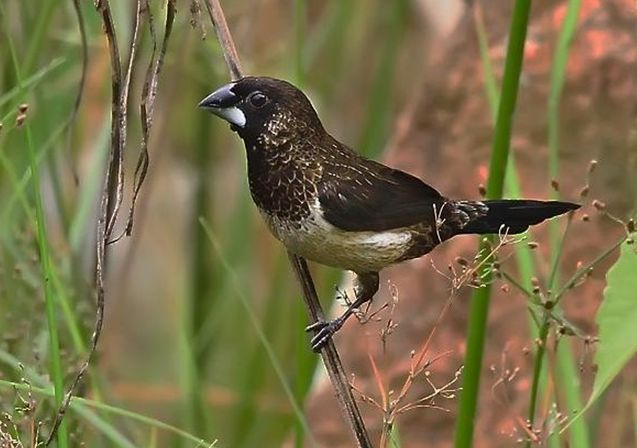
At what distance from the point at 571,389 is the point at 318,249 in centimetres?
31

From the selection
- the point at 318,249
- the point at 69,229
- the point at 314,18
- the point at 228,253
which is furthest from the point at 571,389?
the point at 314,18

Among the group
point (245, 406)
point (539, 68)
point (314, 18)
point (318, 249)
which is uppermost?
point (314, 18)

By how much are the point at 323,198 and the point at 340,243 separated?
0.05 m

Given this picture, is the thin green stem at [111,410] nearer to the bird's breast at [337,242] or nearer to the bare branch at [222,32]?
the bird's breast at [337,242]

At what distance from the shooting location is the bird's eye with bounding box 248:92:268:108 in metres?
1.24

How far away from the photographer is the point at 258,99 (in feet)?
4.10

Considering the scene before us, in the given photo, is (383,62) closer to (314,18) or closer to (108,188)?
(314,18)

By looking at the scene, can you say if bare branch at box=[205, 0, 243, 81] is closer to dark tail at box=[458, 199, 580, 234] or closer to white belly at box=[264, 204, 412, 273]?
white belly at box=[264, 204, 412, 273]

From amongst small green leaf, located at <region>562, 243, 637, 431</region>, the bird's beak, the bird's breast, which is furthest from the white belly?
small green leaf, located at <region>562, 243, 637, 431</region>

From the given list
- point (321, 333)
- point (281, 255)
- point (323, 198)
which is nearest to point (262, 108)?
point (323, 198)

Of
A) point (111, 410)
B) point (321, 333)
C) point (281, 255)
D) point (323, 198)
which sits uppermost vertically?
point (281, 255)

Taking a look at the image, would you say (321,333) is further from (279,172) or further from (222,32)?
(222,32)

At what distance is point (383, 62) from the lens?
101 inches

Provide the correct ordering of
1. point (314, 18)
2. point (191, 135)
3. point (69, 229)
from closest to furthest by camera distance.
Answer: point (69, 229)
point (191, 135)
point (314, 18)
